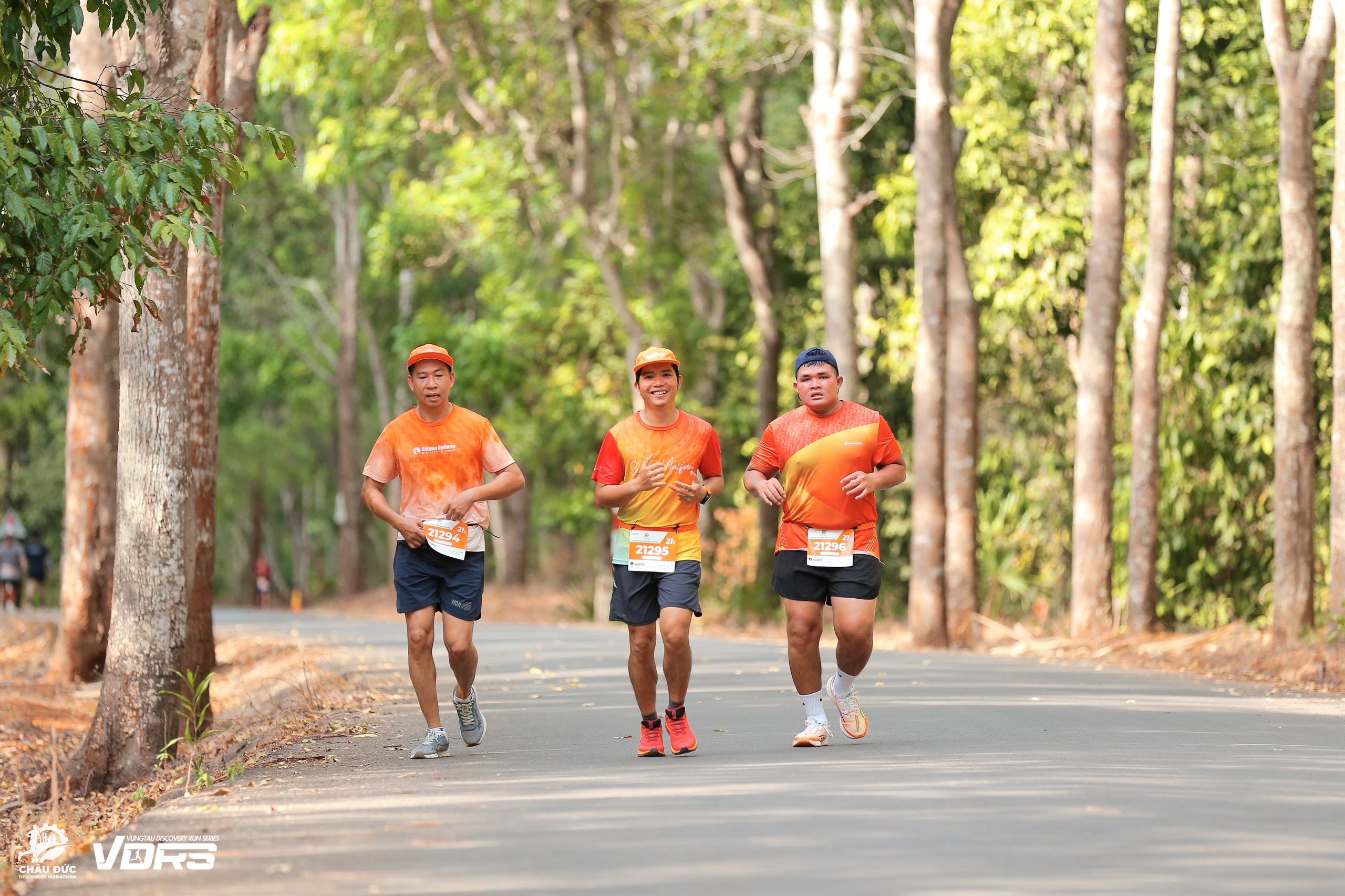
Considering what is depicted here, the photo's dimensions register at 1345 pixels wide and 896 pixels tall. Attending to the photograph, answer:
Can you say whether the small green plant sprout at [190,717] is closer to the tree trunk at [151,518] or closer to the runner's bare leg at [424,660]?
the tree trunk at [151,518]

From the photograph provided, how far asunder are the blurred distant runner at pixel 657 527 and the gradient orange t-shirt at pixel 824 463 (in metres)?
0.49

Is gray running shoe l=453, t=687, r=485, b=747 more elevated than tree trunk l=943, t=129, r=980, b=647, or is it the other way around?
tree trunk l=943, t=129, r=980, b=647

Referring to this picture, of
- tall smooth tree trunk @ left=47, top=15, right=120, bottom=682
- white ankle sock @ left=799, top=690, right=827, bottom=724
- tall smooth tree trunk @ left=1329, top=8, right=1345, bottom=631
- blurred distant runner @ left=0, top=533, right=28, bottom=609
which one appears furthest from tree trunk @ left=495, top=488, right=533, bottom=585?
white ankle sock @ left=799, top=690, right=827, bottom=724

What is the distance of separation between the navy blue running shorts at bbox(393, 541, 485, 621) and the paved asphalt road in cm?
78

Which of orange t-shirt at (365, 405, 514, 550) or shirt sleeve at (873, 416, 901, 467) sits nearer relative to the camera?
orange t-shirt at (365, 405, 514, 550)

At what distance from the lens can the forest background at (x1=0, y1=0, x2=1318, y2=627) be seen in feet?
73.7

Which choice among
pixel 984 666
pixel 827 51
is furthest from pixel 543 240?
pixel 984 666

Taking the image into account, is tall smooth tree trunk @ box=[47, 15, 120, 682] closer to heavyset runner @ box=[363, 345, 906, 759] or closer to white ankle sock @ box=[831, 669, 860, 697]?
heavyset runner @ box=[363, 345, 906, 759]

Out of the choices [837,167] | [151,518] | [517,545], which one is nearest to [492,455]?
[151,518]

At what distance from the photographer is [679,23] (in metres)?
30.0

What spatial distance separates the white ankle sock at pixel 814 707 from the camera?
9.17 meters

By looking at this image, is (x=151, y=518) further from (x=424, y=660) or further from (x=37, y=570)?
(x=37, y=570)

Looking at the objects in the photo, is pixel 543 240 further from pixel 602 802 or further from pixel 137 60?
pixel 602 802

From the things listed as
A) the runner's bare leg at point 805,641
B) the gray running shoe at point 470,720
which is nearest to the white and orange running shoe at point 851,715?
the runner's bare leg at point 805,641
